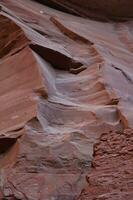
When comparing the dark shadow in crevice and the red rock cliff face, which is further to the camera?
the dark shadow in crevice

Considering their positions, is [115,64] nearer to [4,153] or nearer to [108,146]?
[4,153]

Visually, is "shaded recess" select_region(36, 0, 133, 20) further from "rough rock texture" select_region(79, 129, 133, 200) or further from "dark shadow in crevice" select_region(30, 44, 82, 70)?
"rough rock texture" select_region(79, 129, 133, 200)

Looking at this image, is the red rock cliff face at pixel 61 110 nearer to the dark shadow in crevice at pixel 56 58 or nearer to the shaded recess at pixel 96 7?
the dark shadow in crevice at pixel 56 58

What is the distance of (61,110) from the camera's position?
669 centimetres

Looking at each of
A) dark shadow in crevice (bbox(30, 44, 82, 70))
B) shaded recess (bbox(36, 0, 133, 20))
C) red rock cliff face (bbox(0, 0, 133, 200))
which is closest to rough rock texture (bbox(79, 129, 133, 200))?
red rock cliff face (bbox(0, 0, 133, 200))

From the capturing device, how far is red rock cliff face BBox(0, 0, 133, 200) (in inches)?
187

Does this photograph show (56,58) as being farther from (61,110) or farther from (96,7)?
(96,7)

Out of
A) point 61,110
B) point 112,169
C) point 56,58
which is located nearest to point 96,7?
point 56,58

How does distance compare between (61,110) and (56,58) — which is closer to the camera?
(61,110)

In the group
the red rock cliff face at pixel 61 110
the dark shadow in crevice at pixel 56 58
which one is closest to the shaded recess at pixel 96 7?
the red rock cliff face at pixel 61 110

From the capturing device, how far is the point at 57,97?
23.1ft

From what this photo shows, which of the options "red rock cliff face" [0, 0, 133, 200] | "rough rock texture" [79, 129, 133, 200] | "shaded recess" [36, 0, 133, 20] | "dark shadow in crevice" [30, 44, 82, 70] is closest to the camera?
"rough rock texture" [79, 129, 133, 200]

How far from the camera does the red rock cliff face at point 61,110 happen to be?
4.75m

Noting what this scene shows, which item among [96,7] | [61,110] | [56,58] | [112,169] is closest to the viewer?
[112,169]
